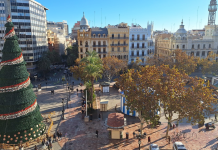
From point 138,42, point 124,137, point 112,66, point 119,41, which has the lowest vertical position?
point 124,137

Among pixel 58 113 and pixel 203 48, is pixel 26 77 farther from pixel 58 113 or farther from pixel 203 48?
pixel 203 48

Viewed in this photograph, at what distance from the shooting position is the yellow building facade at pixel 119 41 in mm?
58125

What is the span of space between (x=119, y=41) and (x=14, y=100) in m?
44.3

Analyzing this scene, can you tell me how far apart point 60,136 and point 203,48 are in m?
63.8

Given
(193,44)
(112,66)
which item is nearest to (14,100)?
(112,66)

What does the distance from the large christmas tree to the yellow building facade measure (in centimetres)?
4046

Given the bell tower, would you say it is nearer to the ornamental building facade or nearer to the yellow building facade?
the ornamental building facade

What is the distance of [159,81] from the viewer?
19141 millimetres

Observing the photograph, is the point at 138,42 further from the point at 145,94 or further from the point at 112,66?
the point at 145,94

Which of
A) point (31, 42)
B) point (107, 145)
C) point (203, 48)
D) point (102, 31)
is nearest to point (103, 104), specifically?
point (107, 145)

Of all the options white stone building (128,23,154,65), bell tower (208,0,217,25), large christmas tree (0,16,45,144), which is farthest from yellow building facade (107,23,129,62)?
bell tower (208,0,217,25)

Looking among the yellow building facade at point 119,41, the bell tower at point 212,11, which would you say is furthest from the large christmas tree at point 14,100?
the bell tower at point 212,11

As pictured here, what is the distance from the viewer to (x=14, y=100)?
777 inches

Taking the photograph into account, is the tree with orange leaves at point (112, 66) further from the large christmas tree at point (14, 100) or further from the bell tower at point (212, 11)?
the bell tower at point (212, 11)
